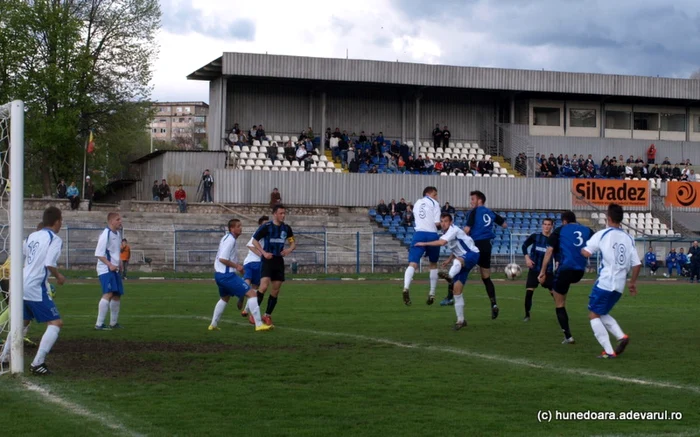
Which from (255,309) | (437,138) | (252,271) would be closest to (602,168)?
(437,138)

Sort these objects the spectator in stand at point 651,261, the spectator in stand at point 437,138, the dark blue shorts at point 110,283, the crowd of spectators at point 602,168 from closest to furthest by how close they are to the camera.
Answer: the dark blue shorts at point 110,283 → the spectator in stand at point 651,261 → the crowd of spectators at point 602,168 → the spectator in stand at point 437,138

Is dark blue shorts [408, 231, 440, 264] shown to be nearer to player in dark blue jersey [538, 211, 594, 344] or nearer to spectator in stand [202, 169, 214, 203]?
player in dark blue jersey [538, 211, 594, 344]

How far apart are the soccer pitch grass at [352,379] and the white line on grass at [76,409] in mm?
18

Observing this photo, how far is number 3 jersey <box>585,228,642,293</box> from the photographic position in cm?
1228

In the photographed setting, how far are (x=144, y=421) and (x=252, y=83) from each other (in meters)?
44.9

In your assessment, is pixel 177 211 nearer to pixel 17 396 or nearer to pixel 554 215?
pixel 554 215

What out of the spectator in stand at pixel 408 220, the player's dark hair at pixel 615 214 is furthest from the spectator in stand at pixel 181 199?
the player's dark hair at pixel 615 214

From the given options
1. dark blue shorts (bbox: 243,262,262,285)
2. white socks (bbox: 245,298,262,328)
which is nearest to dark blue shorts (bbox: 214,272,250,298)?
white socks (bbox: 245,298,262,328)

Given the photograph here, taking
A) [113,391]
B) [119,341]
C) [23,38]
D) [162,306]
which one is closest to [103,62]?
[23,38]

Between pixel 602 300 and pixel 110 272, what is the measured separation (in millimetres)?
8446

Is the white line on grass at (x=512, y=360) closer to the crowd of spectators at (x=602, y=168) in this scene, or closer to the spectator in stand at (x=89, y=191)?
the spectator in stand at (x=89, y=191)

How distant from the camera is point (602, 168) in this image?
52781 mm

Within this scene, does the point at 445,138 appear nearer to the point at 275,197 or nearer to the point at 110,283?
the point at 275,197

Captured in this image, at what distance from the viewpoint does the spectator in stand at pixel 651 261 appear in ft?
140
